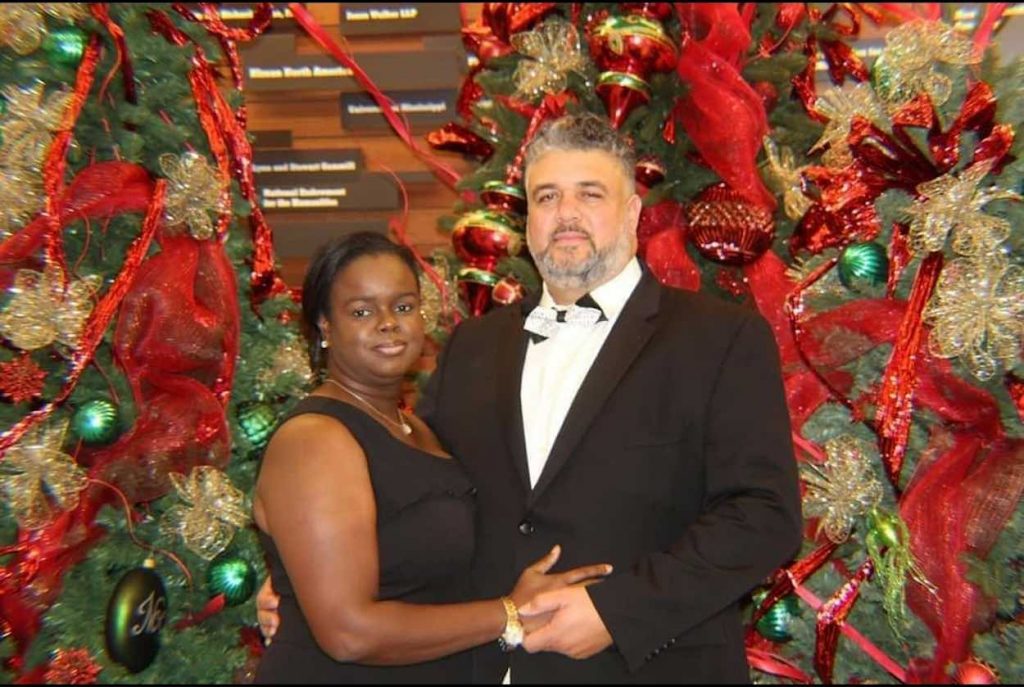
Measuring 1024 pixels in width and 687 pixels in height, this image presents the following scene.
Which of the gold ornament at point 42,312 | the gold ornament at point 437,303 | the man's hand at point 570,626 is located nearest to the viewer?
the man's hand at point 570,626

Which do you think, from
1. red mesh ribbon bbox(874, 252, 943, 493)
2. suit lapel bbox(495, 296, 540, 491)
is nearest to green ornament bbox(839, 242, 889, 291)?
red mesh ribbon bbox(874, 252, 943, 493)

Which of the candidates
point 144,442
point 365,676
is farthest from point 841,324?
point 144,442

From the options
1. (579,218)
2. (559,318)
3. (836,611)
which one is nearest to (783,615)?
(836,611)

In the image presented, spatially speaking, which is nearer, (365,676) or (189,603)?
(365,676)

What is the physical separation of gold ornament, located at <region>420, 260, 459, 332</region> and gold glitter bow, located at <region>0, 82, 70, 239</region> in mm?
992

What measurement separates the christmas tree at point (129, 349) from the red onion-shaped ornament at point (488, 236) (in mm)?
492

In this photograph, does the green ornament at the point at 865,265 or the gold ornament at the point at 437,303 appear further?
the gold ornament at the point at 437,303

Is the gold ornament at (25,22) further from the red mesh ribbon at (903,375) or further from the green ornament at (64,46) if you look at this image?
the red mesh ribbon at (903,375)

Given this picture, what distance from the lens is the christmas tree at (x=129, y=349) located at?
6.24ft

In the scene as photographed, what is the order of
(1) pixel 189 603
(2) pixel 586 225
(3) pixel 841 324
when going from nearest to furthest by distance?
(2) pixel 586 225 < (3) pixel 841 324 < (1) pixel 189 603

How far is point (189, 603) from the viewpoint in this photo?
224cm

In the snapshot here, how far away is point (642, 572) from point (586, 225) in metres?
0.67

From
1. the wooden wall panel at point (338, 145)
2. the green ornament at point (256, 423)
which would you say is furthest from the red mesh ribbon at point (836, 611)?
the wooden wall panel at point (338, 145)

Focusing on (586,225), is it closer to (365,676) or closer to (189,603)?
(365,676)
